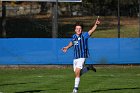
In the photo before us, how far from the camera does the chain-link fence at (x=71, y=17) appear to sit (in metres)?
32.9

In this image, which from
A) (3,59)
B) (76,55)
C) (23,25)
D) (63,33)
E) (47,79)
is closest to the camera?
(76,55)

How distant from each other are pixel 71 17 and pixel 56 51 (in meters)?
10.5

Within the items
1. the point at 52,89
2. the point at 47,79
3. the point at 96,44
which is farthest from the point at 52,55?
the point at 52,89

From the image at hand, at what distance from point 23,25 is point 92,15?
5.58 meters

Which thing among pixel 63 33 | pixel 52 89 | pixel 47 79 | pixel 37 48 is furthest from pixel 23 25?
pixel 52 89

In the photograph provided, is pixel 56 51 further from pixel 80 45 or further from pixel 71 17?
pixel 80 45

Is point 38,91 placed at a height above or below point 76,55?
below

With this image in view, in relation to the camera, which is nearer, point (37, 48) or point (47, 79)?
point (47, 79)

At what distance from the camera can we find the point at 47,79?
1816 centimetres

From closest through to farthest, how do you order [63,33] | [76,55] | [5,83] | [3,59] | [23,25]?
[76,55] < [5,83] < [3,59] < [63,33] < [23,25]

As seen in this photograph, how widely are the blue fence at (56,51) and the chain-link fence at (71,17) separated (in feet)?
21.2

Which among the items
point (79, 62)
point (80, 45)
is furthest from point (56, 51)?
point (79, 62)

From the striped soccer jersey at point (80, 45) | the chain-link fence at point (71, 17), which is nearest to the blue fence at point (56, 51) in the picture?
the chain-link fence at point (71, 17)

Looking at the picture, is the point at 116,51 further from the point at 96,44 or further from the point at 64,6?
the point at 64,6
